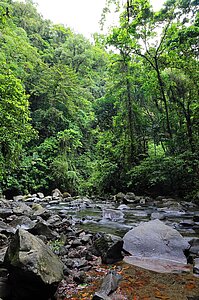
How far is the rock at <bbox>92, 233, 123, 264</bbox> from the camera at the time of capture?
3.52 metres

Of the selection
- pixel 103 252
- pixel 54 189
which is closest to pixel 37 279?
pixel 103 252

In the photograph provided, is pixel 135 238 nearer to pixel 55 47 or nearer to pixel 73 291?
pixel 73 291

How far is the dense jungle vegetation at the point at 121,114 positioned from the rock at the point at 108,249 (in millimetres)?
5524

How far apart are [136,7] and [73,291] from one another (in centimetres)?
1478

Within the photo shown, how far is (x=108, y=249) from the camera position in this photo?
11.8ft

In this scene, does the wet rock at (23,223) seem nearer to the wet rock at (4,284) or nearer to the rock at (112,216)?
the wet rock at (4,284)

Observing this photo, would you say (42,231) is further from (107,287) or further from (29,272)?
(29,272)

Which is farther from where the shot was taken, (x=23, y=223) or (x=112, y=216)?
(x=112, y=216)

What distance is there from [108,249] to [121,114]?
531 inches

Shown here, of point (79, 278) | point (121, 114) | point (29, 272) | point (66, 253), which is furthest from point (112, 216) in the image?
point (121, 114)

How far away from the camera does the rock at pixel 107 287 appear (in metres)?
2.34

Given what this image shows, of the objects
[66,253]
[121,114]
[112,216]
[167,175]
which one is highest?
[121,114]

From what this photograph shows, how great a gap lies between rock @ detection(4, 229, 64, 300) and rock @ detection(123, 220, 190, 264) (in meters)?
1.62

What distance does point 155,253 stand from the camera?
3719mm
